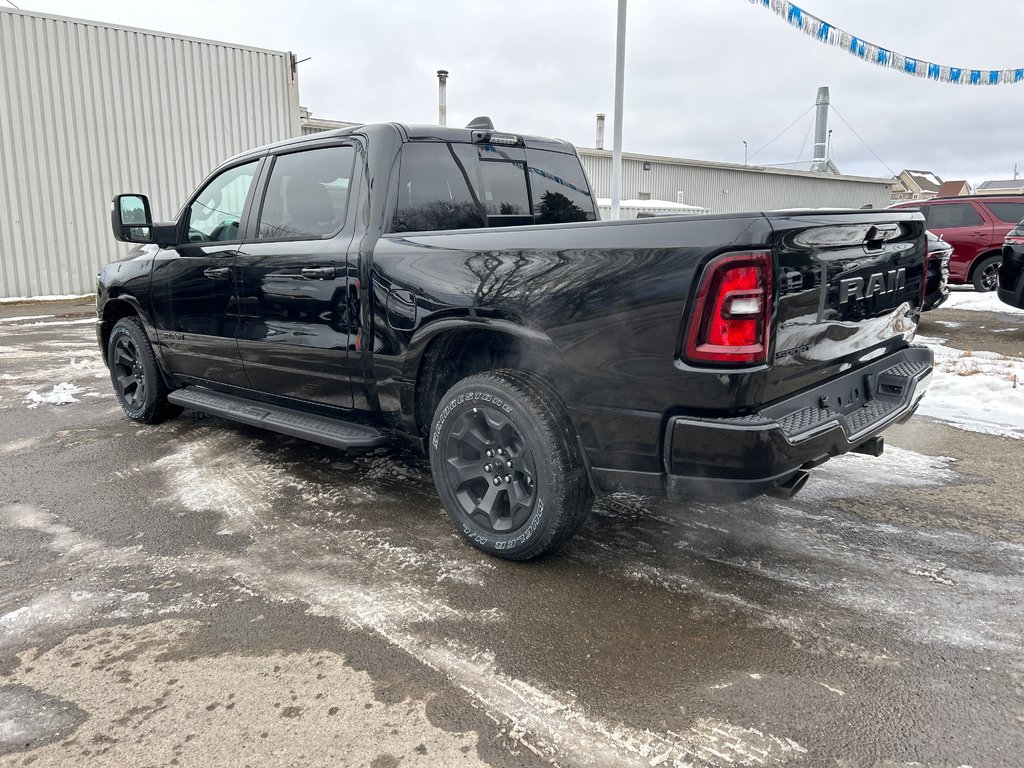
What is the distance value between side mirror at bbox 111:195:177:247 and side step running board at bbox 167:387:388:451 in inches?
39.3

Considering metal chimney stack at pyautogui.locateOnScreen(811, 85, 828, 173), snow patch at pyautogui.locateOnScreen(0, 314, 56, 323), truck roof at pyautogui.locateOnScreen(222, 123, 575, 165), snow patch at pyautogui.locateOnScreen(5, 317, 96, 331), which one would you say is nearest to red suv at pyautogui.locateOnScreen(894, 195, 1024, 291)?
truck roof at pyautogui.locateOnScreen(222, 123, 575, 165)

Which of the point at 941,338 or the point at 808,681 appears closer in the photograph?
the point at 808,681

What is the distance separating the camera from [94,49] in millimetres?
14117

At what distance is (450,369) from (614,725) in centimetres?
178

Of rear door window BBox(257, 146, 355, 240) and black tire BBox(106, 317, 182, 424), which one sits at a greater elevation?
rear door window BBox(257, 146, 355, 240)

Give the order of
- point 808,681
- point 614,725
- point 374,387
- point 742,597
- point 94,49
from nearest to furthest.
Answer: point 614,725
point 808,681
point 742,597
point 374,387
point 94,49

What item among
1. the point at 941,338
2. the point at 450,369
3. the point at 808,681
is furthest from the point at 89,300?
the point at 808,681

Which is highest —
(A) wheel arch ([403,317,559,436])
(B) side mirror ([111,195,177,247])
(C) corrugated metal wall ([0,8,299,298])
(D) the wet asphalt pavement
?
(C) corrugated metal wall ([0,8,299,298])

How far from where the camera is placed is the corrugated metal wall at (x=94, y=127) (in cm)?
1359

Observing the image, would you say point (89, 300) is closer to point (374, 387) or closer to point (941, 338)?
point (374, 387)

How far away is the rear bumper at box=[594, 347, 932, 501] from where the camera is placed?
2436 mm

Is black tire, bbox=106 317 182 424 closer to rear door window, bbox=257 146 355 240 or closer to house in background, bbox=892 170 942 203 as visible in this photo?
rear door window, bbox=257 146 355 240

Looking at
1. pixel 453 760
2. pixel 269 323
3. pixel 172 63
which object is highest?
pixel 172 63

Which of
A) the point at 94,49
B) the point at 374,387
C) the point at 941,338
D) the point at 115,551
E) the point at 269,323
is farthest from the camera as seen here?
the point at 94,49
